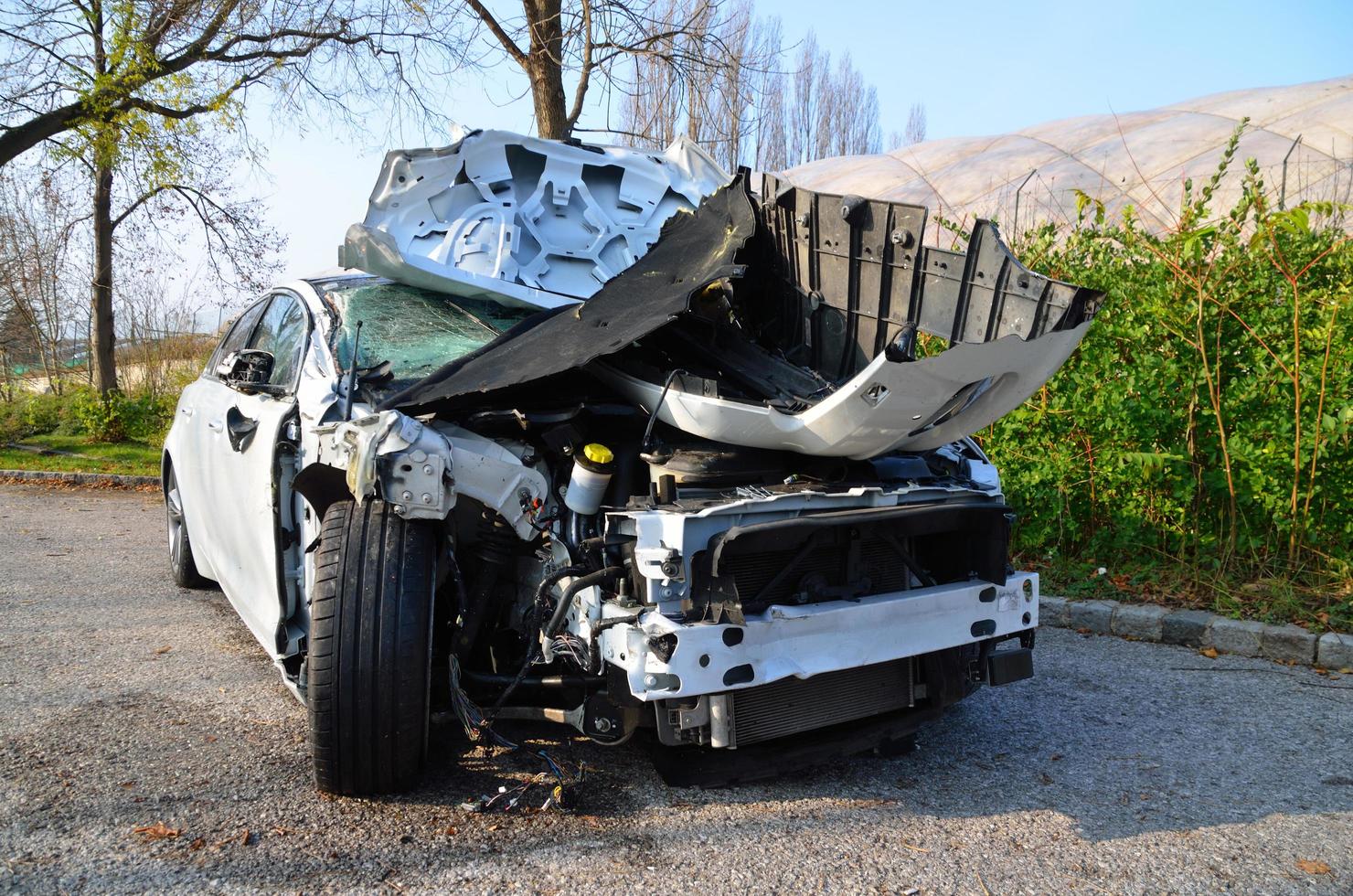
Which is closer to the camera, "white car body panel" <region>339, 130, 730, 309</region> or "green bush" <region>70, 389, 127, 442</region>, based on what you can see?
"white car body panel" <region>339, 130, 730, 309</region>

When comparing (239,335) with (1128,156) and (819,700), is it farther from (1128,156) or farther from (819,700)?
(1128,156)

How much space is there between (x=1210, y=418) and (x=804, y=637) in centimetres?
379

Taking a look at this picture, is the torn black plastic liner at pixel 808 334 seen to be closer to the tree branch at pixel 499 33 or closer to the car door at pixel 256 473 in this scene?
the car door at pixel 256 473

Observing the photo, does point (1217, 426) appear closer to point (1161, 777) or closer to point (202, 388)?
point (1161, 777)

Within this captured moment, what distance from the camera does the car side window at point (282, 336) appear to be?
3.97 metres

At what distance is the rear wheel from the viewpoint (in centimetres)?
588

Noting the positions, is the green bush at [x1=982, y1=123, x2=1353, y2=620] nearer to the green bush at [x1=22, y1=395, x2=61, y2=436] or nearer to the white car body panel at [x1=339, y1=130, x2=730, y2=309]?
the white car body panel at [x1=339, y1=130, x2=730, y2=309]

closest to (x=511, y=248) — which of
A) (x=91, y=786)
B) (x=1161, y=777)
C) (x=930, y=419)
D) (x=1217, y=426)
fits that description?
(x=930, y=419)

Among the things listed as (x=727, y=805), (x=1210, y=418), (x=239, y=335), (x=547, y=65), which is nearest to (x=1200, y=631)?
(x=1210, y=418)

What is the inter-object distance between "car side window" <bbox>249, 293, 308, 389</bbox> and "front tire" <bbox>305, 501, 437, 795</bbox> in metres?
1.10

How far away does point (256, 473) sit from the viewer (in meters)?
3.74

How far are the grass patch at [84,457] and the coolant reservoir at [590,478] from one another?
10.3m

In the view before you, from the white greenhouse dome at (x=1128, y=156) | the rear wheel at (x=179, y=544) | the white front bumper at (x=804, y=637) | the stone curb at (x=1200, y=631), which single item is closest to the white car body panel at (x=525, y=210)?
the white front bumper at (x=804, y=637)

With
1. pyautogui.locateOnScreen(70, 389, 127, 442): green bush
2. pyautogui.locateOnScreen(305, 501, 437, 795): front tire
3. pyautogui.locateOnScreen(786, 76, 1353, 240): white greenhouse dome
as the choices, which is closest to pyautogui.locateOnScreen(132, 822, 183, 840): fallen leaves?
pyautogui.locateOnScreen(305, 501, 437, 795): front tire
